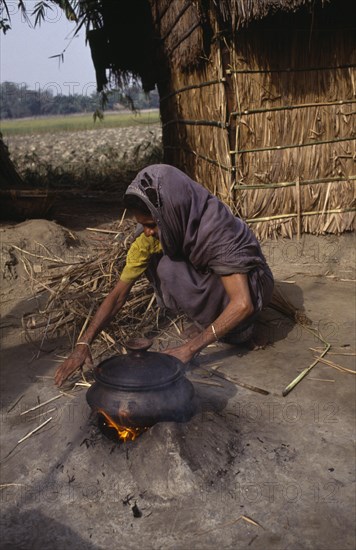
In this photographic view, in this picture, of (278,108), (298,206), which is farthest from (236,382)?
(278,108)

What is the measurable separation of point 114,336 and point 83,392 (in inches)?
33.7

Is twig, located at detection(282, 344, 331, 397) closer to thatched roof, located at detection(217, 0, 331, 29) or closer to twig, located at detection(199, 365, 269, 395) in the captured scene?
twig, located at detection(199, 365, 269, 395)

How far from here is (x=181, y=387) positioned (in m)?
2.53

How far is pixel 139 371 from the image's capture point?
2459 millimetres

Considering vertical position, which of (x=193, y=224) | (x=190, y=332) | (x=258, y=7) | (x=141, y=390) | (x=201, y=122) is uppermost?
(x=258, y=7)

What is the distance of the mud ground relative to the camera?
7.07 feet

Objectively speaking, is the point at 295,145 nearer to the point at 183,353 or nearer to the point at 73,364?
the point at 183,353

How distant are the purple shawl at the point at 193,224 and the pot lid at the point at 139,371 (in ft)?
2.42

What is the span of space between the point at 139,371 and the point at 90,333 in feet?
2.67

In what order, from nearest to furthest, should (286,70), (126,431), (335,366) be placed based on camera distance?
1. (126,431)
2. (335,366)
3. (286,70)

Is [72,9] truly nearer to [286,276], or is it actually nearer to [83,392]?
[286,276]

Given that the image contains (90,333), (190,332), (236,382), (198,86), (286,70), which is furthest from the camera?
(198,86)

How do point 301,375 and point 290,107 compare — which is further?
point 290,107

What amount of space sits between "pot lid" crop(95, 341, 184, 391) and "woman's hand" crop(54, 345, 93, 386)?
0.50 metres
